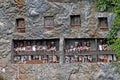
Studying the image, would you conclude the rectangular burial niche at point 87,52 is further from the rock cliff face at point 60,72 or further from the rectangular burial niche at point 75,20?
the rectangular burial niche at point 75,20

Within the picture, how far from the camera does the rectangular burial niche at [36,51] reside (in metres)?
21.0

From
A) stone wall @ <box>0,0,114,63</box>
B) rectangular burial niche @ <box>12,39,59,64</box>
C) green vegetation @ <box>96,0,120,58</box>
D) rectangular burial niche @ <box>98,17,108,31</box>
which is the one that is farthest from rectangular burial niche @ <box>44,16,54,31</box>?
green vegetation @ <box>96,0,120,58</box>

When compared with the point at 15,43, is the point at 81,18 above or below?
above

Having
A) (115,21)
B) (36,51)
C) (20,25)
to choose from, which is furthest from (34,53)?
(115,21)

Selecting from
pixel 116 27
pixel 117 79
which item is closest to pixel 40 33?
pixel 117 79

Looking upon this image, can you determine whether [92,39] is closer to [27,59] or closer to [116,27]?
[27,59]

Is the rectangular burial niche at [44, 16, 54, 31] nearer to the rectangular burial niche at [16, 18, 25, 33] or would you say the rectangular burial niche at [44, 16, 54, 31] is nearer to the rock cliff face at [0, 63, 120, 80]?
the rectangular burial niche at [16, 18, 25, 33]

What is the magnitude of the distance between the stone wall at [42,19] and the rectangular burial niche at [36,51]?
0.43 m

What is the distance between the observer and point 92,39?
21.2 meters

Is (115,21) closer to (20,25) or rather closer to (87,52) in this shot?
(87,52)

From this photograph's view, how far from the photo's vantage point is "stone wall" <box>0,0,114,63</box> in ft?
69.1

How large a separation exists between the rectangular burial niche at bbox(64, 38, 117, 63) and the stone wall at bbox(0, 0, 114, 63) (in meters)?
0.45

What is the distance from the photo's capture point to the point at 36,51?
21.1 meters

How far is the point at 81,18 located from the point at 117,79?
→ 12.5 ft
